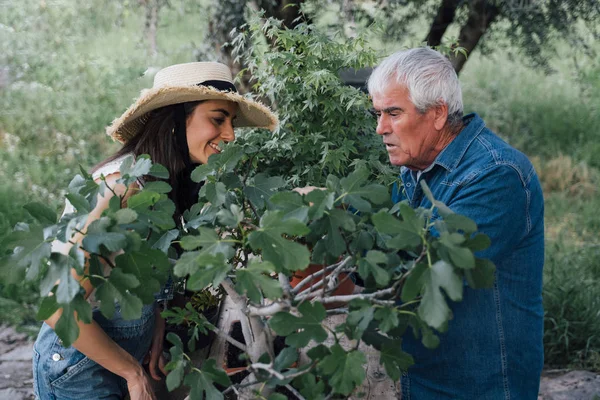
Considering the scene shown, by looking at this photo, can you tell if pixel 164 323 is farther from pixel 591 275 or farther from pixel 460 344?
pixel 591 275

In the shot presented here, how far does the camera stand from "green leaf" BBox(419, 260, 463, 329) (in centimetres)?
106

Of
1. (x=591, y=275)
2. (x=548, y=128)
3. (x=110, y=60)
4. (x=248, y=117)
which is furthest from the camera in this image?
(x=110, y=60)

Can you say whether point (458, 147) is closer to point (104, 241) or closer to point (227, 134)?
point (227, 134)

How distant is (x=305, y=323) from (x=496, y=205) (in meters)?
0.69

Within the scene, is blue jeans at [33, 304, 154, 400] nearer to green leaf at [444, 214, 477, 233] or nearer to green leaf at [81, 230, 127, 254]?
green leaf at [81, 230, 127, 254]

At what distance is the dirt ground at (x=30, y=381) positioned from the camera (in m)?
3.48

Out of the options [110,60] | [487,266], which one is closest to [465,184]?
[487,266]

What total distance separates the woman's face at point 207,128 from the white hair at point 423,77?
62 cm

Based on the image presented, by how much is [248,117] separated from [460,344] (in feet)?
3.76

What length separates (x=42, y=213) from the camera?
4.02 feet

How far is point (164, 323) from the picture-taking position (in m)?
2.09

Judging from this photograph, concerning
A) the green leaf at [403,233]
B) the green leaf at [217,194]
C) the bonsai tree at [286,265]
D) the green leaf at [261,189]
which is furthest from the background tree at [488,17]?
the green leaf at [403,233]

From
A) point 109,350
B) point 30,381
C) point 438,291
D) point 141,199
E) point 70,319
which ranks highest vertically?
point 438,291

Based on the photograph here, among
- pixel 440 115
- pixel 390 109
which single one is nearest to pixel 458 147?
pixel 440 115
